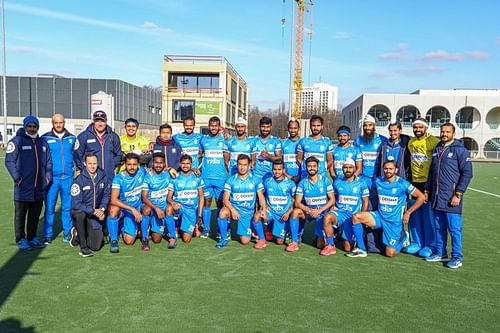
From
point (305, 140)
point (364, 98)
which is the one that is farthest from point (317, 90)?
point (305, 140)

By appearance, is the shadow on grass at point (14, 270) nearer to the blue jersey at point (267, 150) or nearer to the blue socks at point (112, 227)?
the blue socks at point (112, 227)

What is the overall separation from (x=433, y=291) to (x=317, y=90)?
438ft

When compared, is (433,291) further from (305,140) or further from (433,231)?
(305,140)

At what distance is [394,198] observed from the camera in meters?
5.27

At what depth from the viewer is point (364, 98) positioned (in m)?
44.3

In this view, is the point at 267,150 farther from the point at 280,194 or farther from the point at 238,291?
the point at 238,291

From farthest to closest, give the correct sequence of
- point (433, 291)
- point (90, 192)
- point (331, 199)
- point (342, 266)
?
point (331, 199) < point (90, 192) < point (342, 266) < point (433, 291)

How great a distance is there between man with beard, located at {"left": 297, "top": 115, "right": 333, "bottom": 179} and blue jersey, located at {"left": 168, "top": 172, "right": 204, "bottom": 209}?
1670 mm

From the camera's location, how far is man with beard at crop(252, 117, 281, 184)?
634 cm

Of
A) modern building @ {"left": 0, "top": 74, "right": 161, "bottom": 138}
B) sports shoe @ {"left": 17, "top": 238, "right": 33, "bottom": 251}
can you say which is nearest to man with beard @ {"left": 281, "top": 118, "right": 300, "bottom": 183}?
sports shoe @ {"left": 17, "top": 238, "right": 33, "bottom": 251}

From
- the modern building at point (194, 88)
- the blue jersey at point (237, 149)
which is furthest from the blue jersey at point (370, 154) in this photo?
the modern building at point (194, 88)

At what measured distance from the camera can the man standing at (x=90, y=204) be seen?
17.0ft

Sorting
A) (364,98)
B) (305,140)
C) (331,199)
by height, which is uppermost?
(364,98)

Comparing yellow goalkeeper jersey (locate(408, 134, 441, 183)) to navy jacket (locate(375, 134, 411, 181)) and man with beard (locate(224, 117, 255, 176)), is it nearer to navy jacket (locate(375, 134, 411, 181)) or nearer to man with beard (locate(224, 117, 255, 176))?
navy jacket (locate(375, 134, 411, 181))
